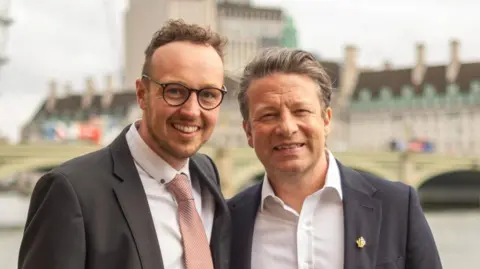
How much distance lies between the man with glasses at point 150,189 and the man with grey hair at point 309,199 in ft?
0.55

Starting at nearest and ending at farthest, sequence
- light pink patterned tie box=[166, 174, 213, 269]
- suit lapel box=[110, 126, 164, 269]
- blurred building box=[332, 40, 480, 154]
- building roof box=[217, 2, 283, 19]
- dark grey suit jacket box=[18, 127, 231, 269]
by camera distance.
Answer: dark grey suit jacket box=[18, 127, 231, 269], suit lapel box=[110, 126, 164, 269], light pink patterned tie box=[166, 174, 213, 269], blurred building box=[332, 40, 480, 154], building roof box=[217, 2, 283, 19]

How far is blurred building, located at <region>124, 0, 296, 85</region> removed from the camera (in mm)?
62188

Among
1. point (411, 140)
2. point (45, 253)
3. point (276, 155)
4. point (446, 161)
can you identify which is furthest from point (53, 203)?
point (411, 140)

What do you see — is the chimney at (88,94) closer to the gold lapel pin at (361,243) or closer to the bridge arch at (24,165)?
the bridge arch at (24,165)

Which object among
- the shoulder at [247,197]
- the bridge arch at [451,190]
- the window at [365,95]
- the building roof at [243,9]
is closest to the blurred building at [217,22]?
the building roof at [243,9]

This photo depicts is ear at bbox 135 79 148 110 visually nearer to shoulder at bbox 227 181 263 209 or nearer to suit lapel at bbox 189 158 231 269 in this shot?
suit lapel at bbox 189 158 231 269

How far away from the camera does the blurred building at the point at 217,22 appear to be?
6219 cm

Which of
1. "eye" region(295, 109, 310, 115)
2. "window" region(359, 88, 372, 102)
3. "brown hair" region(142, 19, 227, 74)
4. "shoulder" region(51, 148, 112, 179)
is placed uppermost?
"brown hair" region(142, 19, 227, 74)

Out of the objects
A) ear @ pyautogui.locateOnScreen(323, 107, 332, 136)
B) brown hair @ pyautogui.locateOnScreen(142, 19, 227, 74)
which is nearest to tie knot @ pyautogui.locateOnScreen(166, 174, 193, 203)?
brown hair @ pyautogui.locateOnScreen(142, 19, 227, 74)

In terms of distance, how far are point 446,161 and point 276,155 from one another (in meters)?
31.7

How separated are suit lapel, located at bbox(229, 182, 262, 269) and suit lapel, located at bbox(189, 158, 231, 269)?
0.03m

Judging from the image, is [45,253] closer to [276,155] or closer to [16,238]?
[276,155]

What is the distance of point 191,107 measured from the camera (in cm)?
254

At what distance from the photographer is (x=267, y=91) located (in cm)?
265
